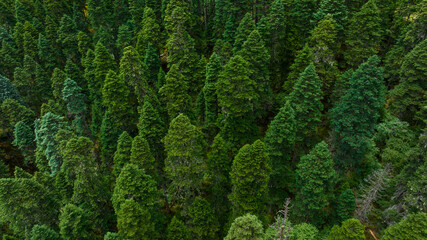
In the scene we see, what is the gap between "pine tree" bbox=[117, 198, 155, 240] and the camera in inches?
826

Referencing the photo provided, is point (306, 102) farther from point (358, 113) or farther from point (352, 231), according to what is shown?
point (352, 231)

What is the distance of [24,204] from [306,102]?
31605mm

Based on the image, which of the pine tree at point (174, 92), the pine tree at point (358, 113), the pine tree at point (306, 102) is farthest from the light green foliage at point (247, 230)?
the pine tree at point (358, 113)

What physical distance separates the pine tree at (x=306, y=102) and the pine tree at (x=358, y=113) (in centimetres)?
366

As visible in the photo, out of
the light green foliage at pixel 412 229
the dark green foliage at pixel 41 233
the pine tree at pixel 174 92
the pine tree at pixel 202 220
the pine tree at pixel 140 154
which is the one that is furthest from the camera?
the pine tree at pixel 174 92

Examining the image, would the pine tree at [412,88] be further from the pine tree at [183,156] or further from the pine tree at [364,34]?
the pine tree at [183,156]

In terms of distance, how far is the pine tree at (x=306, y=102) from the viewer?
2742cm

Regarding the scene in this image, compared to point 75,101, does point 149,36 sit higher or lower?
higher

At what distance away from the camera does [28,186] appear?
1025 inches

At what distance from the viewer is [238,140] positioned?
31.9 metres

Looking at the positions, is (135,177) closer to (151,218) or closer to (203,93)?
(151,218)

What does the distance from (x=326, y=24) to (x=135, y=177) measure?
3122 centimetres

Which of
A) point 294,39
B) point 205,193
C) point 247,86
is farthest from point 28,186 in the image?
point 294,39

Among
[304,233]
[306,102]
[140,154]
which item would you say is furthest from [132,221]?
[306,102]
